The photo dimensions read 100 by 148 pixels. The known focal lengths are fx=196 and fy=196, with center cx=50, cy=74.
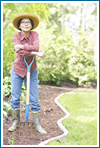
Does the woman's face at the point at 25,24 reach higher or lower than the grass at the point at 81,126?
higher

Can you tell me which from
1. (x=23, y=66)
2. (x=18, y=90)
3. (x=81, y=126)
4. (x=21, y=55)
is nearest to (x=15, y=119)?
(x=18, y=90)

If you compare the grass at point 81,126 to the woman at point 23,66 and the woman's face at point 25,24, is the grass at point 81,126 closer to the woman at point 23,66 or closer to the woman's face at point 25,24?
the woman at point 23,66

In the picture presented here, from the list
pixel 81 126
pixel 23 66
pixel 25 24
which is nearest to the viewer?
pixel 25 24

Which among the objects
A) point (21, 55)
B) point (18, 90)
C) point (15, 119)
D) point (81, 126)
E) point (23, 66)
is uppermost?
point (21, 55)

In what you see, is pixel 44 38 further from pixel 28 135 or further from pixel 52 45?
pixel 28 135

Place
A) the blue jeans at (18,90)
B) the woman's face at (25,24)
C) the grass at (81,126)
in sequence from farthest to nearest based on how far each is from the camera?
the blue jeans at (18,90)
the woman's face at (25,24)
the grass at (81,126)

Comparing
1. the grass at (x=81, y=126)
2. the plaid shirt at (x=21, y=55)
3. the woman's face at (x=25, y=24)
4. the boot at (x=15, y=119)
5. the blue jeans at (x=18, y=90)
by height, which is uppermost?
the woman's face at (x=25, y=24)

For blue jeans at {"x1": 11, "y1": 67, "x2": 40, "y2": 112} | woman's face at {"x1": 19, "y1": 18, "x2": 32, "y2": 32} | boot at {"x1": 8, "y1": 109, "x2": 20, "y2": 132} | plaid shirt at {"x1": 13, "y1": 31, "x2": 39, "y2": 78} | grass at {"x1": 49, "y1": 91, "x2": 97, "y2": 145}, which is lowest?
grass at {"x1": 49, "y1": 91, "x2": 97, "y2": 145}

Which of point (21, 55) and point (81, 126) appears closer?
point (21, 55)

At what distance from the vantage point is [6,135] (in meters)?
3.04

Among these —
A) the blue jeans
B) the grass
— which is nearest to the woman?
the blue jeans

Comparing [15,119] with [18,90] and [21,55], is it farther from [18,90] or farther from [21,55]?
[21,55]

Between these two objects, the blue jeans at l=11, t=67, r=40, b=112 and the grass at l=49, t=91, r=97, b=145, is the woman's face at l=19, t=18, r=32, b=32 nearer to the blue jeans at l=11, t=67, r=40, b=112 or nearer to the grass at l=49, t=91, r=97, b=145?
the blue jeans at l=11, t=67, r=40, b=112

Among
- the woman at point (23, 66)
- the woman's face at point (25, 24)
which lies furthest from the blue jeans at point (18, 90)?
the woman's face at point (25, 24)
